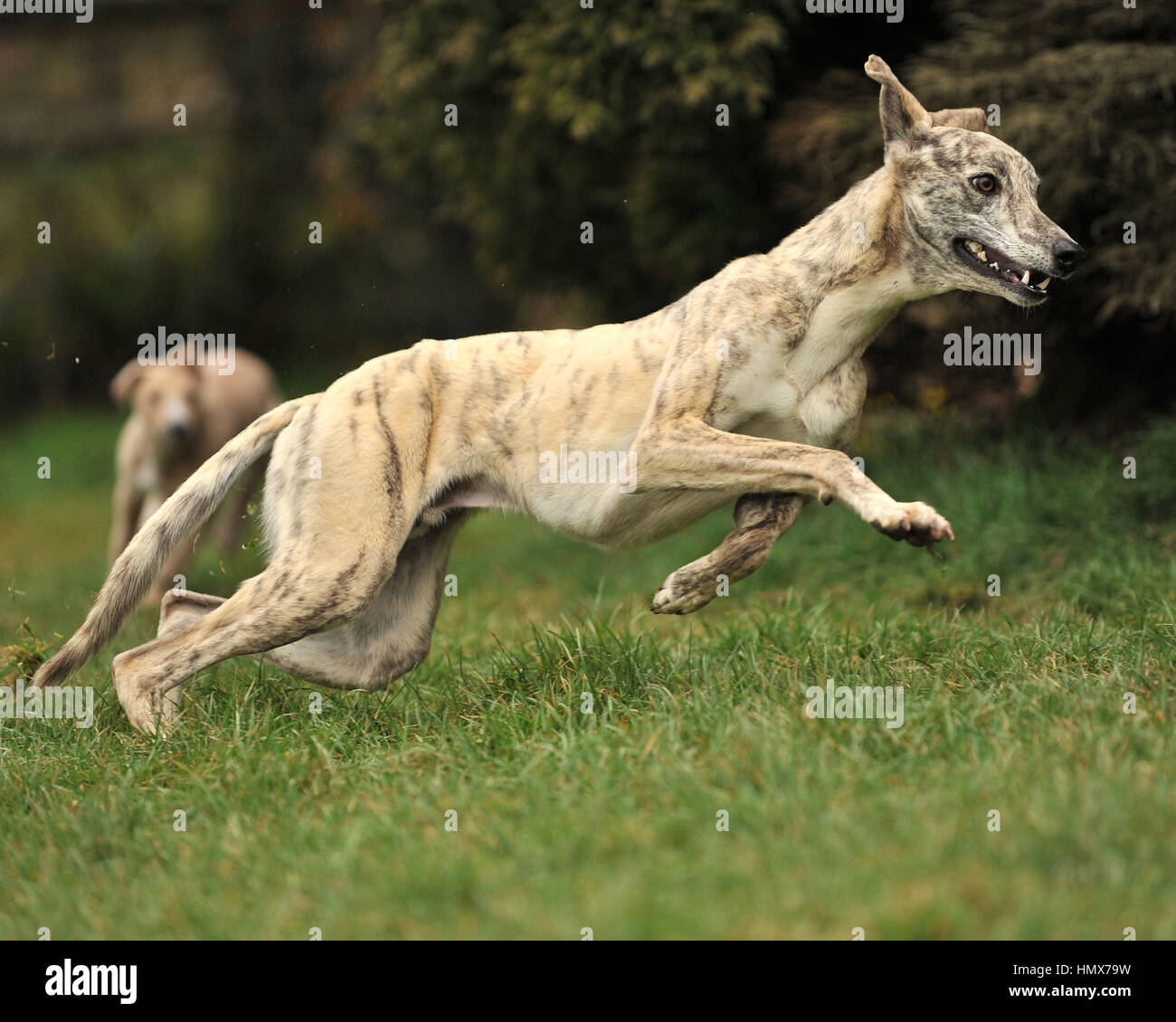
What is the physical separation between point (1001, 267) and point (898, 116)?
2.12 ft

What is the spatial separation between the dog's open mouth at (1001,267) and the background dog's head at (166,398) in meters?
5.70

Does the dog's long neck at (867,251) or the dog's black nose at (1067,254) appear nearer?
the dog's black nose at (1067,254)

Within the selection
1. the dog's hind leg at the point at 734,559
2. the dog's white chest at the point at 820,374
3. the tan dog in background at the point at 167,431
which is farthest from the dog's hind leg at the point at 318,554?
the tan dog in background at the point at 167,431

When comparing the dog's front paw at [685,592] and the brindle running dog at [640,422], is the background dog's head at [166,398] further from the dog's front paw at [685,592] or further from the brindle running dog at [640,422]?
the dog's front paw at [685,592]

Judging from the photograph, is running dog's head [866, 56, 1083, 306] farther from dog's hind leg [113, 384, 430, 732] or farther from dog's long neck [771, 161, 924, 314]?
dog's hind leg [113, 384, 430, 732]

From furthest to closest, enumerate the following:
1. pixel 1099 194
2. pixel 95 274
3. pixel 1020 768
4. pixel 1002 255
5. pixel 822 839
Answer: pixel 95 274 < pixel 1099 194 < pixel 1002 255 < pixel 1020 768 < pixel 822 839

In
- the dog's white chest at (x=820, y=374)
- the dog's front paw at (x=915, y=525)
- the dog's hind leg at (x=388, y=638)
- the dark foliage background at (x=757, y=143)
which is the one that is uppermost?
the dark foliage background at (x=757, y=143)

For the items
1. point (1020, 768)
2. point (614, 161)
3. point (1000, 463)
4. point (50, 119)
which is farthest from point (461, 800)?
point (50, 119)

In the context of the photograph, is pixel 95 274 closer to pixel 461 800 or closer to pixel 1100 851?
pixel 461 800

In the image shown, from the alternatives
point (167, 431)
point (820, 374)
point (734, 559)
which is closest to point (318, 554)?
point (734, 559)

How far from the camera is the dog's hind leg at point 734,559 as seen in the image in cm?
447

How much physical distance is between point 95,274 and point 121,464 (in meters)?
7.39

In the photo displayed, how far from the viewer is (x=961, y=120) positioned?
471cm

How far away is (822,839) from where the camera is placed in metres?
3.10
